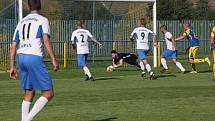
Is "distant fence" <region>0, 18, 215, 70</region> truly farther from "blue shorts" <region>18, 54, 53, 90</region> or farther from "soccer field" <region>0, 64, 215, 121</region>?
"blue shorts" <region>18, 54, 53, 90</region>

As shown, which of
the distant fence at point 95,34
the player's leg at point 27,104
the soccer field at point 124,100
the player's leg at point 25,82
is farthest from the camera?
the distant fence at point 95,34

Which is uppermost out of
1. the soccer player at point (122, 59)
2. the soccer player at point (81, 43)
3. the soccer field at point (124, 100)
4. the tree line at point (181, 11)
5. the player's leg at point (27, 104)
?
the tree line at point (181, 11)

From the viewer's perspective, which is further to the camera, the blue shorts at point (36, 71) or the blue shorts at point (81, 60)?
the blue shorts at point (81, 60)

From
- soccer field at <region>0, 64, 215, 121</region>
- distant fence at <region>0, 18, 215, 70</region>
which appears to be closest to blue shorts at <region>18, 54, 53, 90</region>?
soccer field at <region>0, 64, 215, 121</region>

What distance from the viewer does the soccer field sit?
11.5m

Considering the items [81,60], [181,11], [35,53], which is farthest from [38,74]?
[181,11]

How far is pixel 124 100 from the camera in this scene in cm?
1414

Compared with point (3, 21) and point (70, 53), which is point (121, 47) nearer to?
point (70, 53)

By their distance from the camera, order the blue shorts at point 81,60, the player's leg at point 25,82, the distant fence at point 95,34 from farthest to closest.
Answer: the distant fence at point 95,34 → the blue shorts at point 81,60 → the player's leg at point 25,82

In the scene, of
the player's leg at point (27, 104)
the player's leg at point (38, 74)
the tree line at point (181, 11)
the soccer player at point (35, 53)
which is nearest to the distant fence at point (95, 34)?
the tree line at point (181, 11)

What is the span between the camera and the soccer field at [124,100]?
11.5 metres

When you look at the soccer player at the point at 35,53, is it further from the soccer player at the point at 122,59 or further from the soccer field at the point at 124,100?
the soccer player at the point at 122,59

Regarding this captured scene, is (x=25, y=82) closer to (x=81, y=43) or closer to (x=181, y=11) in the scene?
(x=81, y=43)

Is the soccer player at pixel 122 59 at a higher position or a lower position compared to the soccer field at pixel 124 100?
higher
